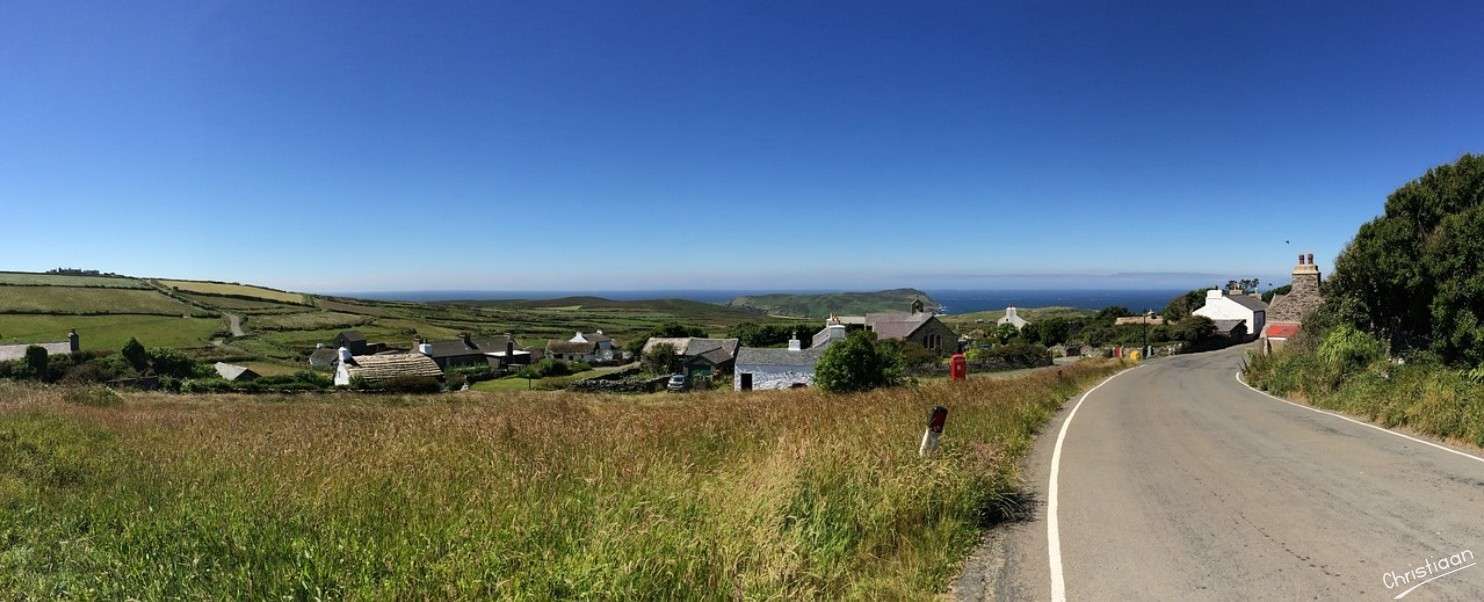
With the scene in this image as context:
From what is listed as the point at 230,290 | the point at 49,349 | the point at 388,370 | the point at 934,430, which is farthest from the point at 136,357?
the point at 230,290

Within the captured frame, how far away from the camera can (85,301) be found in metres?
97.4

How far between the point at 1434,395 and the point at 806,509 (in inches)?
529

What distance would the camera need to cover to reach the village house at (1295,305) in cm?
3091

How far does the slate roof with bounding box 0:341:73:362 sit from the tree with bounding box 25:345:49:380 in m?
1.36

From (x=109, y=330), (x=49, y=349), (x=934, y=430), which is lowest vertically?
(x=49, y=349)

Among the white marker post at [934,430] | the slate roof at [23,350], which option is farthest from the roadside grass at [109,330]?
the white marker post at [934,430]

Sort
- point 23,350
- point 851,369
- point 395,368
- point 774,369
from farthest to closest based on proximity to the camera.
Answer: point 23,350, point 395,368, point 774,369, point 851,369

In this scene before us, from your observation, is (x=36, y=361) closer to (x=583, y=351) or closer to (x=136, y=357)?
(x=136, y=357)

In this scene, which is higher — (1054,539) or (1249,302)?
(1054,539)

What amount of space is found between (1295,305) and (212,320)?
130m

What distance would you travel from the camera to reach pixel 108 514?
475cm

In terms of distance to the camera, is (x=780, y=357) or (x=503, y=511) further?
(x=780, y=357)

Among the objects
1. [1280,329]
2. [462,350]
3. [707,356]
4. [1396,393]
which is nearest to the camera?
[1396,393]

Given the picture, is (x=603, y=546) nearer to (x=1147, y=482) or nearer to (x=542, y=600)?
(x=542, y=600)
